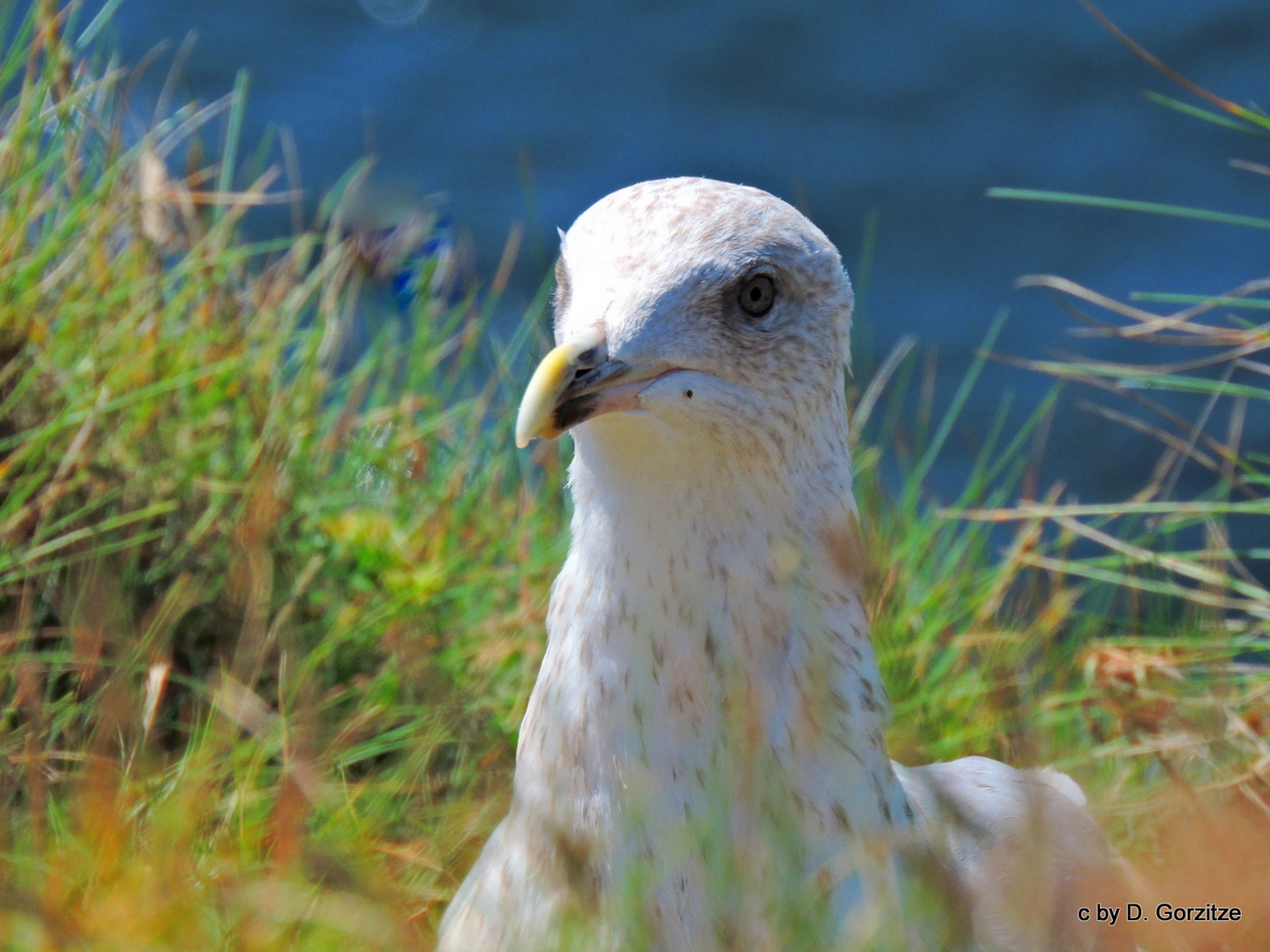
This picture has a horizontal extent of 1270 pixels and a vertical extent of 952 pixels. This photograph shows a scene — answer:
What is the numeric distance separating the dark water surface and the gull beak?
4.53 meters

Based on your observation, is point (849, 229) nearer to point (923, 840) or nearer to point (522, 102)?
point (522, 102)

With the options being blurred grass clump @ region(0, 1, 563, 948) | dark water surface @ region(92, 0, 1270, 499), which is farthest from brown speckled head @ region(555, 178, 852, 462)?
dark water surface @ region(92, 0, 1270, 499)

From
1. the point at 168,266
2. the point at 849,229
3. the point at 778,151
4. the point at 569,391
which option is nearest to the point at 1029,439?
the point at 849,229

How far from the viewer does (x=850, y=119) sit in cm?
730

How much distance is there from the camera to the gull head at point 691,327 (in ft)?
6.66

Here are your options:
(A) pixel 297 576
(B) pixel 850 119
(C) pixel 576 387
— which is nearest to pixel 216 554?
(A) pixel 297 576

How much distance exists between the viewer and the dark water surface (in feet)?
22.2

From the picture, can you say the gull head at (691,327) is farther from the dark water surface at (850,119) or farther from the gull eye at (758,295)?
the dark water surface at (850,119)

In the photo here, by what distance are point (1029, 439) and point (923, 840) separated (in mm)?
4507

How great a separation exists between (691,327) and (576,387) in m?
0.22

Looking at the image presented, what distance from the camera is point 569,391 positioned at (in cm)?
199

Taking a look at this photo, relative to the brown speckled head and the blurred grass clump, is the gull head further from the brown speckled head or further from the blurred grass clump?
the blurred grass clump

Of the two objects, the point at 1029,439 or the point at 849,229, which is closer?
the point at 1029,439

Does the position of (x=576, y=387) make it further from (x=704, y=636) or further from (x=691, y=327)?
(x=704, y=636)
